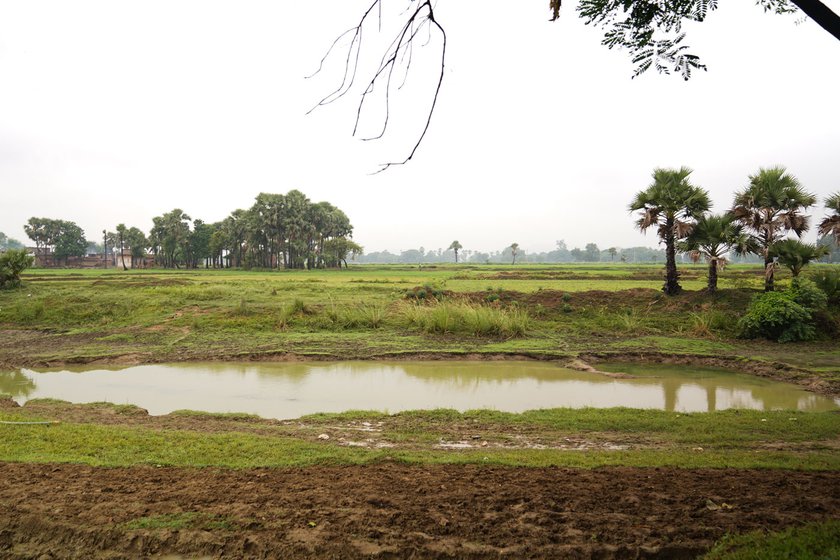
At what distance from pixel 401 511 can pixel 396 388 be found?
757 cm

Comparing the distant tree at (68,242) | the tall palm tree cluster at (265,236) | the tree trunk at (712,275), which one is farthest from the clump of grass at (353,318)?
the distant tree at (68,242)

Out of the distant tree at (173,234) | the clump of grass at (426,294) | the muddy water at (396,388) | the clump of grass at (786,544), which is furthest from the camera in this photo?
the distant tree at (173,234)

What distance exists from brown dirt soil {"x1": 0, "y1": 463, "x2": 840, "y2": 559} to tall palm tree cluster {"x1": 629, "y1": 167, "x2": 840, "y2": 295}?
50.7 ft

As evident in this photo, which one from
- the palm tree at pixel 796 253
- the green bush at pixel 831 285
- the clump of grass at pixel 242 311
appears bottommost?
the clump of grass at pixel 242 311

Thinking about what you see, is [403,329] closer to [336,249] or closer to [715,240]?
[715,240]

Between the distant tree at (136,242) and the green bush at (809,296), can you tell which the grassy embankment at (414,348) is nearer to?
the green bush at (809,296)

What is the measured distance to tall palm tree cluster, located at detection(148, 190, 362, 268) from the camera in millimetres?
73625

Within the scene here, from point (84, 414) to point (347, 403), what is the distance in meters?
4.85

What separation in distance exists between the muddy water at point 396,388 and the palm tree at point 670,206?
8.32 m

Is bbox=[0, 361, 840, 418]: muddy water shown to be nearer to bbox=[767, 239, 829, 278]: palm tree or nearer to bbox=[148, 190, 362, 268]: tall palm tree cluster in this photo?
bbox=[767, 239, 829, 278]: palm tree

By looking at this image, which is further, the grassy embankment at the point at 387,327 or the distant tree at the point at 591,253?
the distant tree at the point at 591,253

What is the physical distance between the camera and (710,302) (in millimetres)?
19156

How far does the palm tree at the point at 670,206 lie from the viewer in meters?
20.0

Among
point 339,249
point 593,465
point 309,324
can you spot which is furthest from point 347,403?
point 339,249
